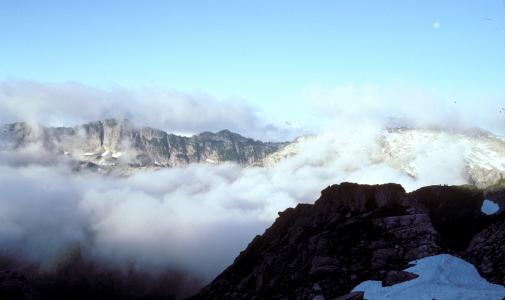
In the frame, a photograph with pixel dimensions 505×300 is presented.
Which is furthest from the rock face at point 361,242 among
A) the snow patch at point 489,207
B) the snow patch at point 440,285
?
the snow patch at point 440,285

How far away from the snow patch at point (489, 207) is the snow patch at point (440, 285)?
2375cm

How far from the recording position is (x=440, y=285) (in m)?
96.9

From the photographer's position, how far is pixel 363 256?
398 feet

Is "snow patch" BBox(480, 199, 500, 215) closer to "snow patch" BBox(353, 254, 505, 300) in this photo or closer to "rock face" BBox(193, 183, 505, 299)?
"rock face" BBox(193, 183, 505, 299)

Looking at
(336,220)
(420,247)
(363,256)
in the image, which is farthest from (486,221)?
(336,220)

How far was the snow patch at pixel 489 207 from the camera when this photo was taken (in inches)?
4878

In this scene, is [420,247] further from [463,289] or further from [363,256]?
[463,289]

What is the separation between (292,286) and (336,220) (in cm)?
2649

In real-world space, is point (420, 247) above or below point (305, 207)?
below

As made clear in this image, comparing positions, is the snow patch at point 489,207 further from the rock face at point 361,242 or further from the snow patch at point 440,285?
the snow patch at point 440,285

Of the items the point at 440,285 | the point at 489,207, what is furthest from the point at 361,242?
the point at 489,207

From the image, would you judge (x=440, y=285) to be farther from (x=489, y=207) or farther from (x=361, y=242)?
(x=489, y=207)

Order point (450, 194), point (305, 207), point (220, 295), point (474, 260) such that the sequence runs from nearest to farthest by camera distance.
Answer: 1. point (474, 260)
2. point (450, 194)
3. point (220, 295)
4. point (305, 207)

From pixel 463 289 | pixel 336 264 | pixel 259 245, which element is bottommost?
pixel 463 289
